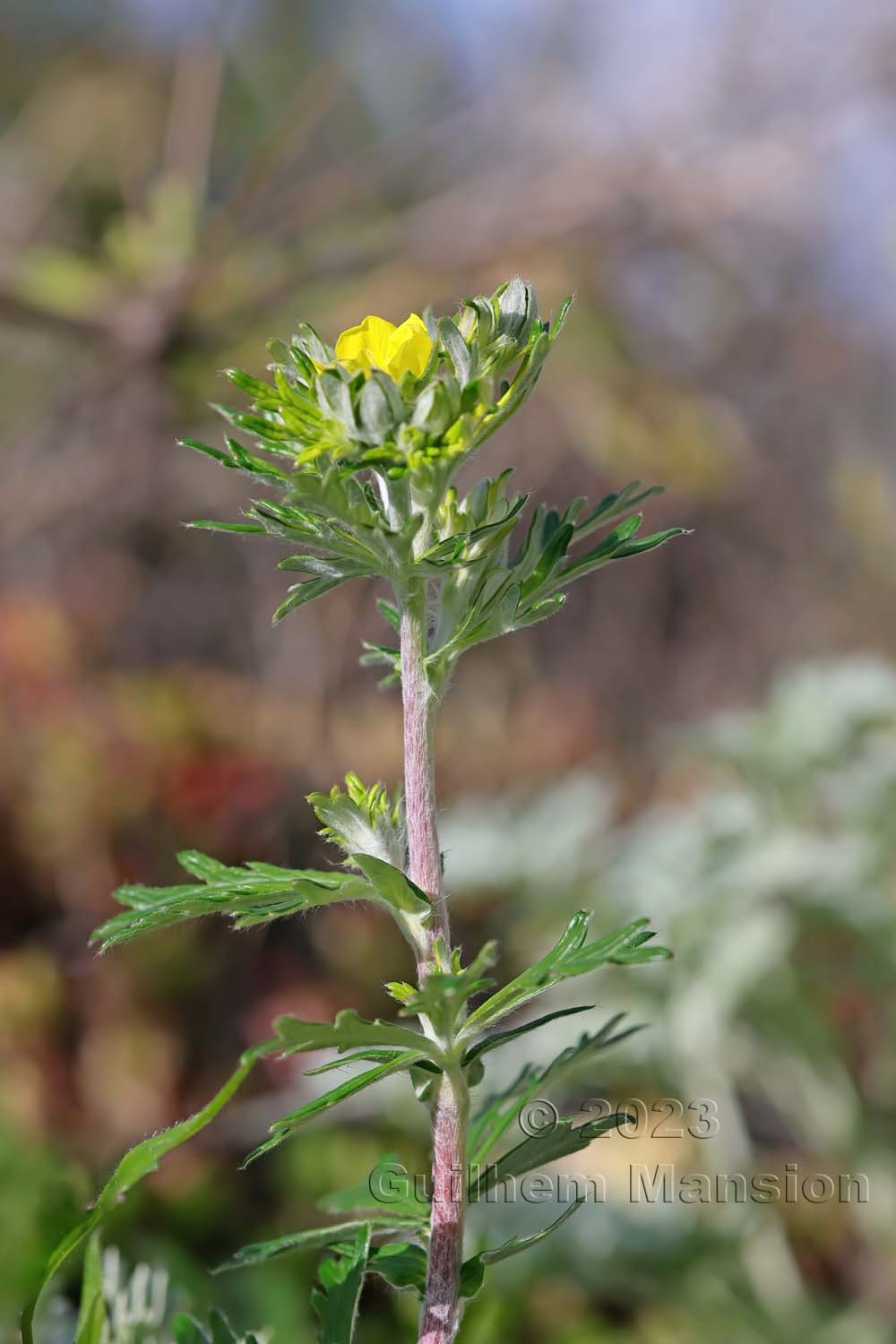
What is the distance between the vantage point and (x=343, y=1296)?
390 mm

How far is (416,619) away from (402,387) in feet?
0.26

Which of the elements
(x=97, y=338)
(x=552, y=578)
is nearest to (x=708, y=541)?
(x=97, y=338)

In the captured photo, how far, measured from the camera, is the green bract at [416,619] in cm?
34

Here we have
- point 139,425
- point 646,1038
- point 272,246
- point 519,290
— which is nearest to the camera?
point 519,290

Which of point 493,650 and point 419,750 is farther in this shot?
point 493,650

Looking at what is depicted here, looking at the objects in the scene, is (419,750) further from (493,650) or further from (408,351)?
(493,650)

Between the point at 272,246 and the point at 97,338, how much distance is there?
45 cm

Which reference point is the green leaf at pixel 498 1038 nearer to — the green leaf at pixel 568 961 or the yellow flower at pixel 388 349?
the green leaf at pixel 568 961

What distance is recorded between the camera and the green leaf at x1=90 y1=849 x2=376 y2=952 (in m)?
0.34

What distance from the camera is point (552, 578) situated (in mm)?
385

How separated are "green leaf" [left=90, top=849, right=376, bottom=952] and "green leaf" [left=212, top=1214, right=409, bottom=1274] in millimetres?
130

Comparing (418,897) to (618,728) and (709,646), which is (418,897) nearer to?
(618,728)

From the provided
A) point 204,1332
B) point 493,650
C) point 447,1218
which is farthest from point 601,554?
point 493,650

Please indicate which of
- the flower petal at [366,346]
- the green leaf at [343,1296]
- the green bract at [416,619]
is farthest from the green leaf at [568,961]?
the flower petal at [366,346]
